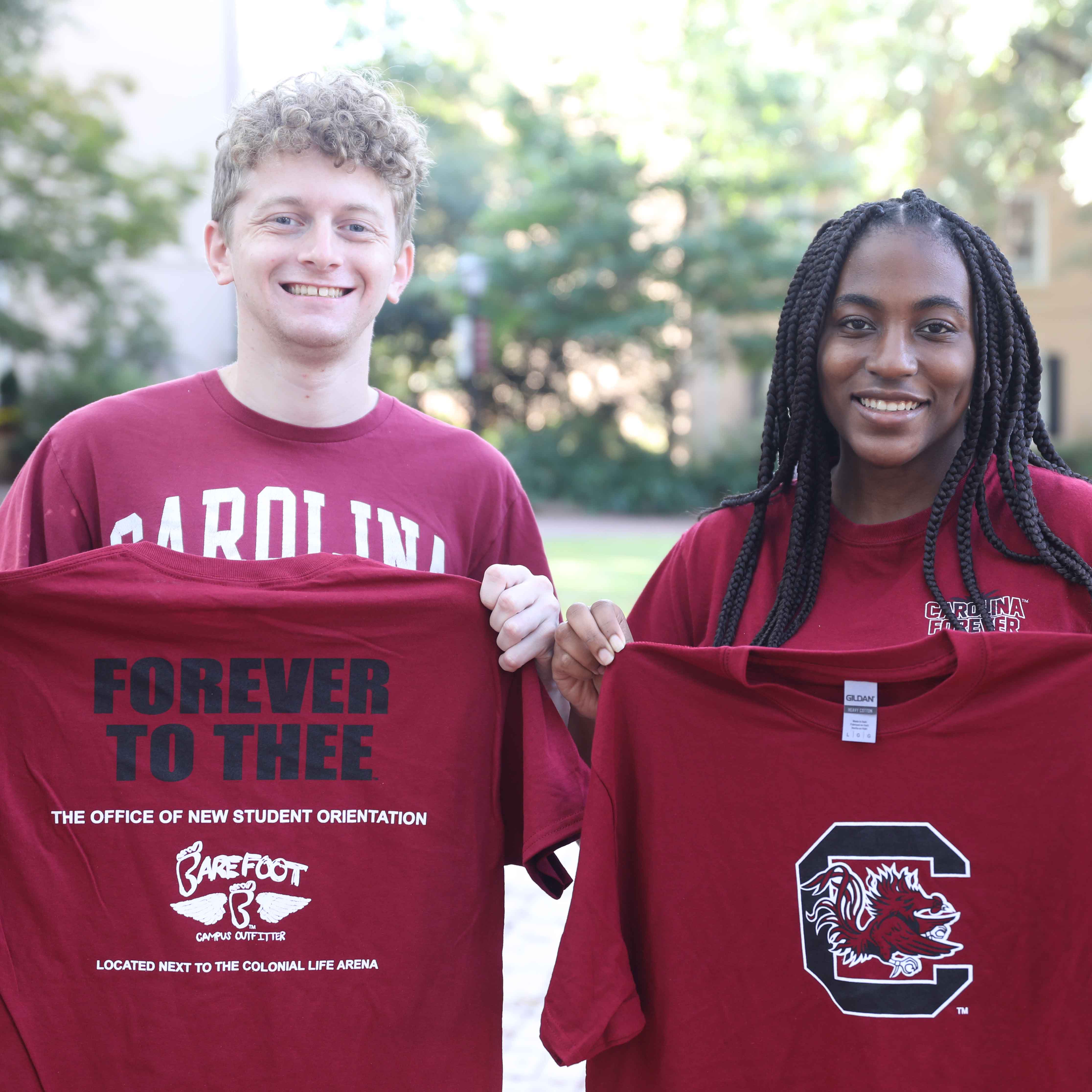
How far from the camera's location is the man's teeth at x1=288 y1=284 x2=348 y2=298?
2.27 m

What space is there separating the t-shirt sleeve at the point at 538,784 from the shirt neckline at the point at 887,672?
370 mm

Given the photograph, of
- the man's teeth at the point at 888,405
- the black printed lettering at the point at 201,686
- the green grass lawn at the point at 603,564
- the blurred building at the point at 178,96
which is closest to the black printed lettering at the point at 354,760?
the black printed lettering at the point at 201,686

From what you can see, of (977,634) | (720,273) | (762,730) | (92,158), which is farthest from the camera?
(720,273)

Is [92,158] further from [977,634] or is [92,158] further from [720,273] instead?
[977,634]

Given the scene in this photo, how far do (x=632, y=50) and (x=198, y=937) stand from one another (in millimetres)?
22709

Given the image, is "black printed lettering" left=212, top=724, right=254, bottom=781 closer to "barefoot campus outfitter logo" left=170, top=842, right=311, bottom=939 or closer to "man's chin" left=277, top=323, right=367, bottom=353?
"barefoot campus outfitter logo" left=170, top=842, right=311, bottom=939

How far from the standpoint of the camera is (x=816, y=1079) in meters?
2.01

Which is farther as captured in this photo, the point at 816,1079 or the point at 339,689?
the point at 339,689

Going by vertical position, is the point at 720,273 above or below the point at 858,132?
below

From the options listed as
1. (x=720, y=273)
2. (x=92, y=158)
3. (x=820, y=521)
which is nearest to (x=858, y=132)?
(x=720, y=273)

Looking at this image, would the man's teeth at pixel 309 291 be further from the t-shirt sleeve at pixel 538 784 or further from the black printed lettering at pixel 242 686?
the t-shirt sleeve at pixel 538 784

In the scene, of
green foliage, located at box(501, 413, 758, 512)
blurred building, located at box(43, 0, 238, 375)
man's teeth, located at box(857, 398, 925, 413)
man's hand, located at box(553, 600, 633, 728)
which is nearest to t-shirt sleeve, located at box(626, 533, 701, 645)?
man's hand, located at box(553, 600, 633, 728)

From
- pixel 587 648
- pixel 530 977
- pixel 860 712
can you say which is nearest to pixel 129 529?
pixel 587 648

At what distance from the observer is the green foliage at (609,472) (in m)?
21.1
